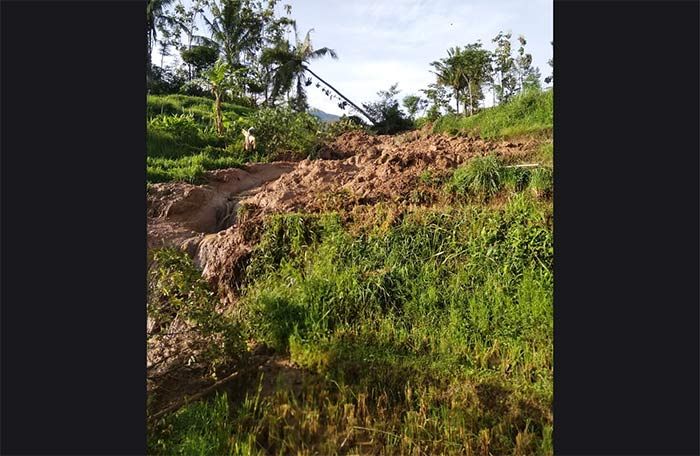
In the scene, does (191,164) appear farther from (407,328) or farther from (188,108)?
(188,108)

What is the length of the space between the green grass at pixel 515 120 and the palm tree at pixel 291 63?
28.8ft

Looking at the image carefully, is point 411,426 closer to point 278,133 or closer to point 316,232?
point 316,232

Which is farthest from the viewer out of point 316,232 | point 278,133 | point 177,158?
point 278,133

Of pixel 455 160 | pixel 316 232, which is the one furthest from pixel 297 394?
pixel 455 160

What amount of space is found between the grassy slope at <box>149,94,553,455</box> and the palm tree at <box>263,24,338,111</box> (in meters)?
13.7

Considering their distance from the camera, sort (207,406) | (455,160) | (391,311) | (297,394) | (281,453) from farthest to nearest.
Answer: (455,160)
(391,311)
(297,394)
(207,406)
(281,453)

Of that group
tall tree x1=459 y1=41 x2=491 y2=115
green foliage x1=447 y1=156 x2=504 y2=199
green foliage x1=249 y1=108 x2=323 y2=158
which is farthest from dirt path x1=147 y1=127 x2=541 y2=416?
tall tree x1=459 y1=41 x2=491 y2=115

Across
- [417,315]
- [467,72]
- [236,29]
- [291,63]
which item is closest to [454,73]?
[467,72]

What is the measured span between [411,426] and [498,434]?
40 centimetres

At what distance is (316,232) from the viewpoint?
445 centimetres

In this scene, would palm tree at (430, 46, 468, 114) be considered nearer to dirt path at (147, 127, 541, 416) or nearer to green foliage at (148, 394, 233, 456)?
dirt path at (147, 127, 541, 416)

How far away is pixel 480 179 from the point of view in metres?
4.72

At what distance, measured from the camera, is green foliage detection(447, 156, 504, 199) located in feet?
15.2

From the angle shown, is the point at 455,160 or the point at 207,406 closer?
the point at 207,406
